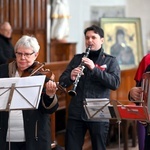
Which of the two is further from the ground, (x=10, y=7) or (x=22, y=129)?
(x=10, y=7)

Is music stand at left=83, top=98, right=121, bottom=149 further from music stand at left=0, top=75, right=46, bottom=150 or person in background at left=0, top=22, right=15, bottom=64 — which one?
person in background at left=0, top=22, right=15, bottom=64

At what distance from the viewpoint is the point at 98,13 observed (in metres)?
10.3

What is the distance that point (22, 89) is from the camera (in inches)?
121

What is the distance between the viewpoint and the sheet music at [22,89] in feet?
10.0

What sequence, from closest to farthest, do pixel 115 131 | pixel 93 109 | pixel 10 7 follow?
pixel 93 109, pixel 115 131, pixel 10 7

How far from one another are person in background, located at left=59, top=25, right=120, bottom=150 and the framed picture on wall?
6059 mm

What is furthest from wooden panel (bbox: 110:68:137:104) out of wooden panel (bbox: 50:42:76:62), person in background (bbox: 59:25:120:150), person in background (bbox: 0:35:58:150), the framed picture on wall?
the framed picture on wall

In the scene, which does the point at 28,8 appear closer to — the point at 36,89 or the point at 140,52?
the point at 140,52

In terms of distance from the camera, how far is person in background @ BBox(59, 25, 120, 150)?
12.5ft

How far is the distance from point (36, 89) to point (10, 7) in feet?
18.8

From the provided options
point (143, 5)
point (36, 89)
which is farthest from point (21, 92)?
point (143, 5)

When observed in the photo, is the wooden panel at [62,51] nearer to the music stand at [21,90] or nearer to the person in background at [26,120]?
the person in background at [26,120]

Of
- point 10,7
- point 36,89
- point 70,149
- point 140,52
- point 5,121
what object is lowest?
point 70,149

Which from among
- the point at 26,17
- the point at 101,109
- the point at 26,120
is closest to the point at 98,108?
the point at 101,109
